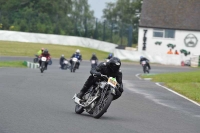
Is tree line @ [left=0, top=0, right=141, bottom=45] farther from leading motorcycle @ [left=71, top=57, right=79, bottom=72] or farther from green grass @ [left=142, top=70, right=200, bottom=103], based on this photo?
green grass @ [left=142, top=70, right=200, bottom=103]

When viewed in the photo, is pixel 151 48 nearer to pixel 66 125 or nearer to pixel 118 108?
pixel 118 108

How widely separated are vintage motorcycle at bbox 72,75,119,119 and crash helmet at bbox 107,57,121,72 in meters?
0.23

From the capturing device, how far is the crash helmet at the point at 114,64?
42.1 ft

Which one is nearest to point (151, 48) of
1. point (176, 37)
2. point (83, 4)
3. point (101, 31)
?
point (176, 37)

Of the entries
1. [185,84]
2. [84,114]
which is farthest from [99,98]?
[185,84]

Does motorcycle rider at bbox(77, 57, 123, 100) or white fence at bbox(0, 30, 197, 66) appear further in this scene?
white fence at bbox(0, 30, 197, 66)

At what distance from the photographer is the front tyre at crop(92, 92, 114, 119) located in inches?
496

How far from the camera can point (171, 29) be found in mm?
66688

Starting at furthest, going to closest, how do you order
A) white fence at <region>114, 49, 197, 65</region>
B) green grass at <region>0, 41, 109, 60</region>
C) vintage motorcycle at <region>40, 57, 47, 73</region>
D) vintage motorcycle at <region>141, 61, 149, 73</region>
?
white fence at <region>114, 49, 197, 65</region> → green grass at <region>0, 41, 109, 60</region> → vintage motorcycle at <region>141, 61, 149, 73</region> → vintage motorcycle at <region>40, 57, 47, 73</region>

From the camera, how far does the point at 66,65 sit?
142 feet

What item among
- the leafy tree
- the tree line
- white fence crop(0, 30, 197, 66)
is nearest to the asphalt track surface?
white fence crop(0, 30, 197, 66)

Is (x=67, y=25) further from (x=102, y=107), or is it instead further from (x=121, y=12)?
(x=102, y=107)

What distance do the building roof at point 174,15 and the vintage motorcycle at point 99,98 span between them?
174 feet

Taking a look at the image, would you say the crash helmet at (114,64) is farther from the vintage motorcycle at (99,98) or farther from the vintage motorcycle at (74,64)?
the vintage motorcycle at (74,64)
